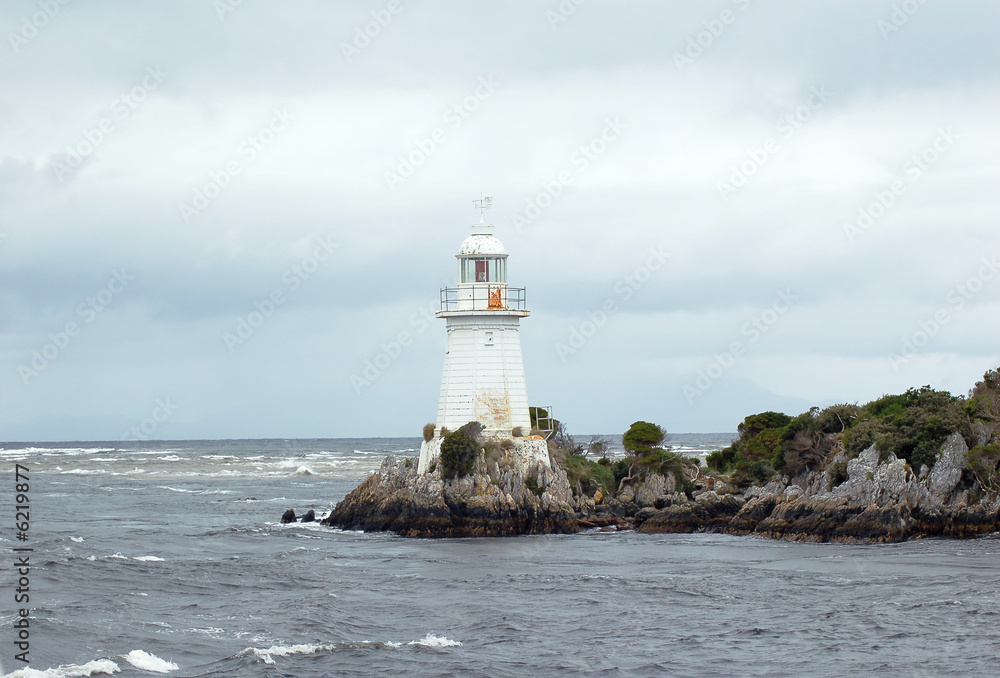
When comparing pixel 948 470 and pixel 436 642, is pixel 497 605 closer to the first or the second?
pixel 436 642

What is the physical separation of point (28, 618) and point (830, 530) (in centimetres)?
2626

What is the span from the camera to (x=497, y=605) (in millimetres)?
30266

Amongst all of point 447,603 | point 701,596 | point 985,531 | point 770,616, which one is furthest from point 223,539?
point 985,531

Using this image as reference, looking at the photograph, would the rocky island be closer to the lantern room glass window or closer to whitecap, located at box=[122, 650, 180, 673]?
the lantern room glass window

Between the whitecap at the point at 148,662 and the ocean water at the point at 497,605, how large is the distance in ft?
0.20

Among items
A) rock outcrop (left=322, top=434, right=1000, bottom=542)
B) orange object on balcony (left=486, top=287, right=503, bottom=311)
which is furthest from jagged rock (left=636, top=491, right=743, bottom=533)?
orange object on balcony (left=486, top=287, right=503, bottom=311)

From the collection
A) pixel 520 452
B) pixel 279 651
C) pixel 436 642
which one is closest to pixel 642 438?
pixel 520 452

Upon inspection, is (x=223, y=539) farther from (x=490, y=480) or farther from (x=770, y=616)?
(x=770, y=616)

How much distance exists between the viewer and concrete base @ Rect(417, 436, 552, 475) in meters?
45.8

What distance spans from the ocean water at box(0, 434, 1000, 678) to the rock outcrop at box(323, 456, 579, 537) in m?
1.34

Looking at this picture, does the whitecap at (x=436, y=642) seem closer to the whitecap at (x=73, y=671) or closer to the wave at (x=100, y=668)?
the wave at (x=100, y=668)

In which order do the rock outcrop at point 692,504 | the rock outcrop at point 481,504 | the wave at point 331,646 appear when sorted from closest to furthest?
the wave at point 331,646
the rock outcrop at point 692,504
the rock outcrop at point 481,504

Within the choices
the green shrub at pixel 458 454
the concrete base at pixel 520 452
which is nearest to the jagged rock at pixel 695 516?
the concrete base at pixel 520 452

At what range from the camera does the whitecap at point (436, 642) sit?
A: 84.2ft
